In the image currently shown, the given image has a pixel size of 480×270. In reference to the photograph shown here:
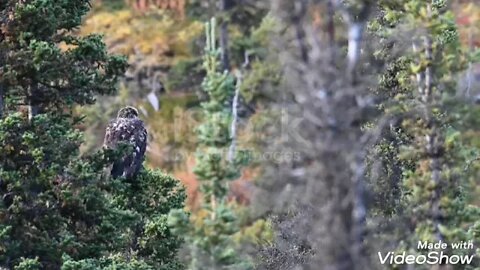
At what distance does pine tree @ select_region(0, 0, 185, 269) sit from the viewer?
10156 mm

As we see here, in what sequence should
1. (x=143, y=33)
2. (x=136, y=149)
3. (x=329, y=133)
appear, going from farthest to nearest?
(x=143, y=33), (x=136, y=149), (x=329, y=133)

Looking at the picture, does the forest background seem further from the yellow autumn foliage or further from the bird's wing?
the yellow autumn foliage

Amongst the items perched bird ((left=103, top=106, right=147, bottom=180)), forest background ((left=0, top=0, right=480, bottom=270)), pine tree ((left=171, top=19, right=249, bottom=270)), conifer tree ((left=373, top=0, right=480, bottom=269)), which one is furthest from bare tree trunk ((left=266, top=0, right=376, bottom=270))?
perched bird ((left=103, top=106, right=147, bottom=180))

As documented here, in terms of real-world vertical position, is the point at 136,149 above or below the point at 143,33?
below

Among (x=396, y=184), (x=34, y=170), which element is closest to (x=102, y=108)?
(x=396, y=184)

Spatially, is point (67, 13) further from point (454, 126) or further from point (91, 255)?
point (454, 126)

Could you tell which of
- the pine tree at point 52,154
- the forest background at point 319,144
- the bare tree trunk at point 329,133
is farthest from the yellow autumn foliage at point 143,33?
the bare tree trunk at point 329,133

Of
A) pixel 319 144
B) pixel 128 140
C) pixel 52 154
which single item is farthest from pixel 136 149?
pixel 319 144

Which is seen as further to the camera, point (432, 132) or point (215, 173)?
point (432, 132)

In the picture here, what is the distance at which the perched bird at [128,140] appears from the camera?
11.3 metres

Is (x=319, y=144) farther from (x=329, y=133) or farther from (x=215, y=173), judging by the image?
(x=215, y=173)

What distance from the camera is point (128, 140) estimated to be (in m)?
11.5

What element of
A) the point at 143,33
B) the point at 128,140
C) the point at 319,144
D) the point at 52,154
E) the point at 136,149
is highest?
the point at 143,33

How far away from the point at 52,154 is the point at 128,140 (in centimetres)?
149
